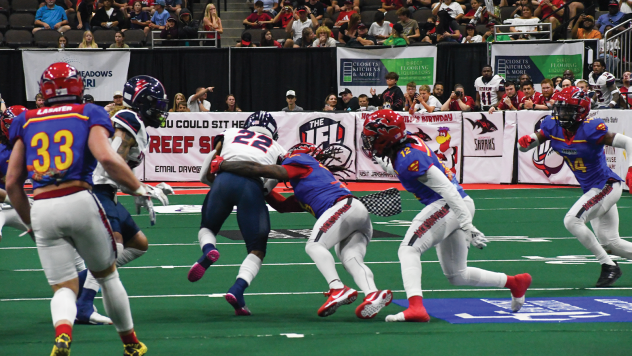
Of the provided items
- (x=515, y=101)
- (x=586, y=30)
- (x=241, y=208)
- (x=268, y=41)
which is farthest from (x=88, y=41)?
(x=241, y=208)

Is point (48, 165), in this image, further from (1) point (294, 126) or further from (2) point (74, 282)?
(1) point (294, 126)

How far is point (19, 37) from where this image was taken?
20969mm

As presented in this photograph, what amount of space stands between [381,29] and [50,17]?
911 cm

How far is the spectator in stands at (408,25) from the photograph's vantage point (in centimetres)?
1967

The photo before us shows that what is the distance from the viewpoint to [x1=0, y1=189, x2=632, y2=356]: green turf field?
5.16 m

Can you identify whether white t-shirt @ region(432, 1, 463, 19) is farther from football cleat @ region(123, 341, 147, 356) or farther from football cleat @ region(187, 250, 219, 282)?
football cleat @ region(123, 341, 147, 356)

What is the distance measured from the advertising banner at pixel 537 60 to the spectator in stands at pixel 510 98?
3.78 feet

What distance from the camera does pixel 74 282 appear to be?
14.8ft

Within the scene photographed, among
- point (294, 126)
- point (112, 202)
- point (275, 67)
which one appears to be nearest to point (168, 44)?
point (275, 67)

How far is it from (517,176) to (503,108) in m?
1.53

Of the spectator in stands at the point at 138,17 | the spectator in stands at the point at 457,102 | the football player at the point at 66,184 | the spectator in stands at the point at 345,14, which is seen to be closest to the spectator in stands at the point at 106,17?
the spectator in stands at the point at 138,17

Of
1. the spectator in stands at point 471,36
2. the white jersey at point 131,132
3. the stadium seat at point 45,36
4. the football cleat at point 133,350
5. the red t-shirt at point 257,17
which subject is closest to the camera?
the football cleat at point 133,350

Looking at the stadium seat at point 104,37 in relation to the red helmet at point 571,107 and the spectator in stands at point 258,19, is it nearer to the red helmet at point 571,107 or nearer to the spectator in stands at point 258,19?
the spectator in stands at point 258,19

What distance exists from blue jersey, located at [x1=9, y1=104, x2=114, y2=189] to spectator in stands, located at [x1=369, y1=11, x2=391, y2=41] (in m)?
15.7
